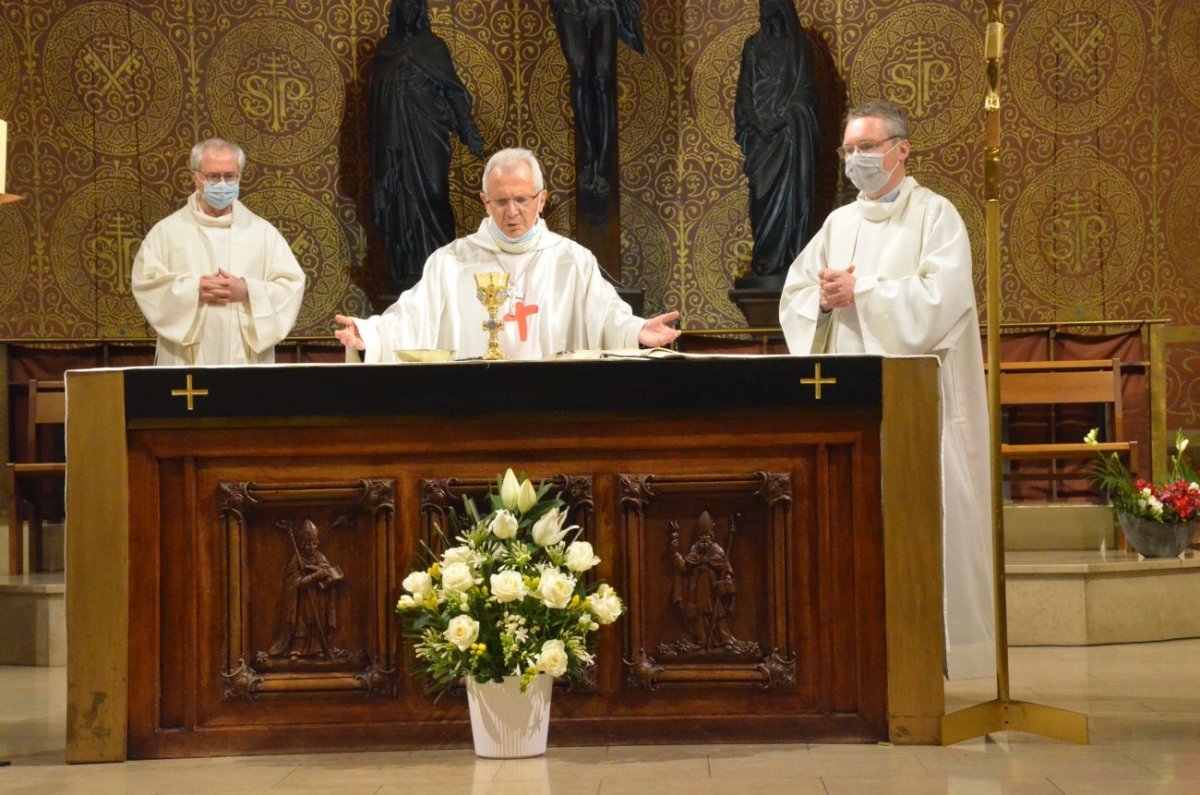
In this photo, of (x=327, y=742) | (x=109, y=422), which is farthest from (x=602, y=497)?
(x=109, y=422)

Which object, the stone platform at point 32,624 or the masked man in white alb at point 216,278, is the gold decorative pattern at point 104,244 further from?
the stone platform at point 32,624

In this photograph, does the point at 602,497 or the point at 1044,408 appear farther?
the point at 1044,408

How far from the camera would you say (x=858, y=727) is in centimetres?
419

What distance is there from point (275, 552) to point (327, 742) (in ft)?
1.75

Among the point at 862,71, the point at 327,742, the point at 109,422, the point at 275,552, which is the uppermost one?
the point at 862,71

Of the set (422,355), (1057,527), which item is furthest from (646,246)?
(422,355)

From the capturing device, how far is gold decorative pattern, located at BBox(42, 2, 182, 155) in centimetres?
873

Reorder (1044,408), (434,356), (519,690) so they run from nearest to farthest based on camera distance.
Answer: (519,690), (434,356), (1044,408)

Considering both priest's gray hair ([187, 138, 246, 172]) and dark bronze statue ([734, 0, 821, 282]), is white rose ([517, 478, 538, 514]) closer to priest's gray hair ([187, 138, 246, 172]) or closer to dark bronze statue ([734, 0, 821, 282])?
priest's gray hair ([187, 138, 246, 172])

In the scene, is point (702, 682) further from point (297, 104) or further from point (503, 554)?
point (297, 104)

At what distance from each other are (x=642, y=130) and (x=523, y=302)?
12.1 ft

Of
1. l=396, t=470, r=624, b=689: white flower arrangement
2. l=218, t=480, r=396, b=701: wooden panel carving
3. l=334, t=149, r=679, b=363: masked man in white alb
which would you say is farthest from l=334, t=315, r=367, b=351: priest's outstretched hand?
l=396, t=470, r=624, b=689: white flower arrangement

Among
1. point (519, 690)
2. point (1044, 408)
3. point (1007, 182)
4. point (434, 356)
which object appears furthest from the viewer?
point (1007, 182)

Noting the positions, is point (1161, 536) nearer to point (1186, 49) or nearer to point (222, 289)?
point (1186, 49)
